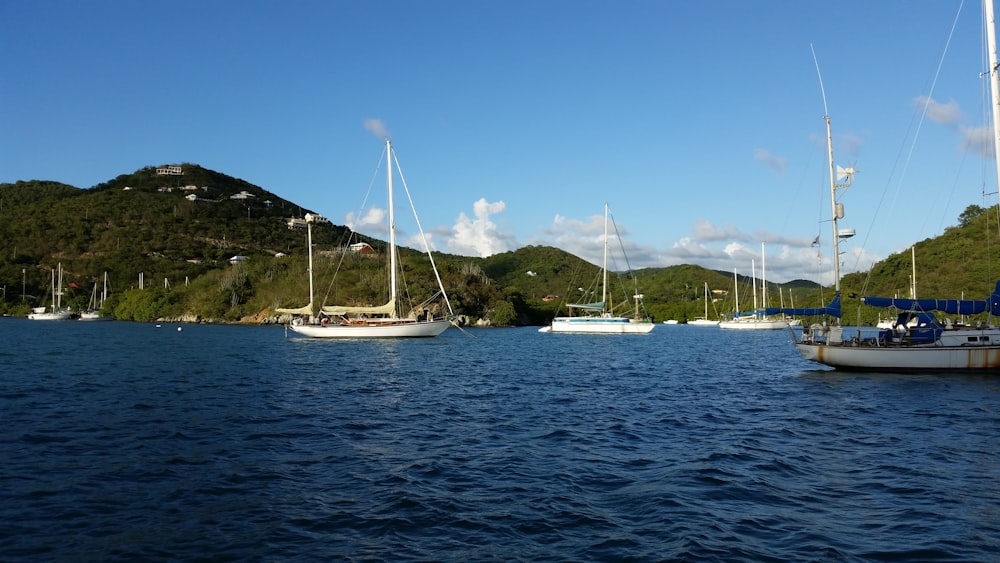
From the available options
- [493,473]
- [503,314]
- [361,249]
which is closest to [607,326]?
[503,314]

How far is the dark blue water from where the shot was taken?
8.80 metres

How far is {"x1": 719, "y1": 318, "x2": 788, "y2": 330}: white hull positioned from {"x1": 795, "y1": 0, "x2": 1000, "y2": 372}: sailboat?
325 feet

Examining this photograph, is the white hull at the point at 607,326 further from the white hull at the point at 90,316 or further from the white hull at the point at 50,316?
the white hull at the point at 90,316

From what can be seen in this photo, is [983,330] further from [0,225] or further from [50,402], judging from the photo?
[0,225]

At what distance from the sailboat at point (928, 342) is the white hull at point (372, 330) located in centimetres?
4378

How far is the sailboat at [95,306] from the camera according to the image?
14700 centimetres

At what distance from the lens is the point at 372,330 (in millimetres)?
68250

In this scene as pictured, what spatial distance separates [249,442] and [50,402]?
1064 centimetres

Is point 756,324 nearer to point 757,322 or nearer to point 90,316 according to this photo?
point 757,322

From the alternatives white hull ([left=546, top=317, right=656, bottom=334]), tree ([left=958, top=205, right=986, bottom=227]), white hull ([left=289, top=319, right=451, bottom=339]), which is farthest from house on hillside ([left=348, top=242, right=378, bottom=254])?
tree ([left=958, top=205, right=986, bottom=227])

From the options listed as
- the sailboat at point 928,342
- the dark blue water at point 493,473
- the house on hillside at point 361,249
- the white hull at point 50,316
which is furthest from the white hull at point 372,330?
the house on hillside at point 361,249

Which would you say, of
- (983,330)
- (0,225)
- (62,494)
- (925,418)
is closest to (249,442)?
(62,494)

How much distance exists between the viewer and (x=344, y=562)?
8.00 metres

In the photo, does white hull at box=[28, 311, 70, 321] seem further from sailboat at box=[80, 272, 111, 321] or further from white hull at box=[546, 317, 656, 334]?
white hull at box=[546, 317, 656, 334]
